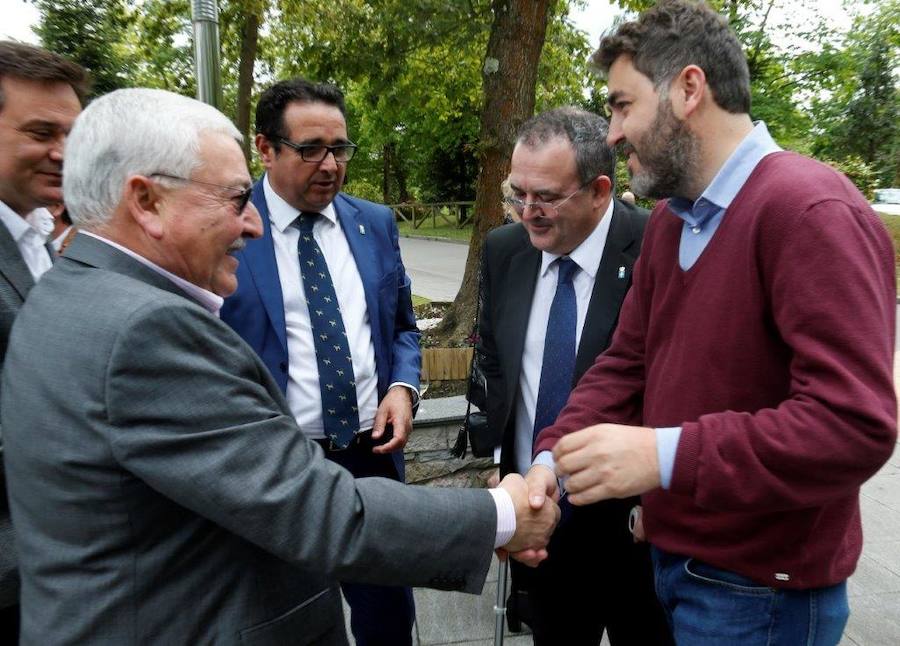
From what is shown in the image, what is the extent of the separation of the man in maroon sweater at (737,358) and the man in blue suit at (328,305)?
3.30 feet

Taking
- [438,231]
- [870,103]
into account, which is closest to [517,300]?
[438,231]

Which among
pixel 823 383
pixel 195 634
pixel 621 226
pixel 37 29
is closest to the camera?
pixel 823 383

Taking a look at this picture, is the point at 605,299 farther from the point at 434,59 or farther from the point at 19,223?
the point at 434,59

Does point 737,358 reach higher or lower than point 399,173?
higher

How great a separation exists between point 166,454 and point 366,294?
150cm

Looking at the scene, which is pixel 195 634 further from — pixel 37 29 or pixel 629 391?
pixel 37 29

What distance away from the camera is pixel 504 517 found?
1636 millimetres

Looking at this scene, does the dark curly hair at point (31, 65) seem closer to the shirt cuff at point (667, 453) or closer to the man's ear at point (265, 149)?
the man's ear at point (265, 149)

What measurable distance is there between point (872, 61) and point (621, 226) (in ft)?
101

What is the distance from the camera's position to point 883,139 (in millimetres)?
27312

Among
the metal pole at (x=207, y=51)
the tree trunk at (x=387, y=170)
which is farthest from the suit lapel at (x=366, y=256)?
the tree trunk at (x=387, y=170)

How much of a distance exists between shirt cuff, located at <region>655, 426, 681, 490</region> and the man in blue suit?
4.60 ft

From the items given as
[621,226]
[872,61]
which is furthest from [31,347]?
[872,61]

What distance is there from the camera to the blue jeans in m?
1.45
